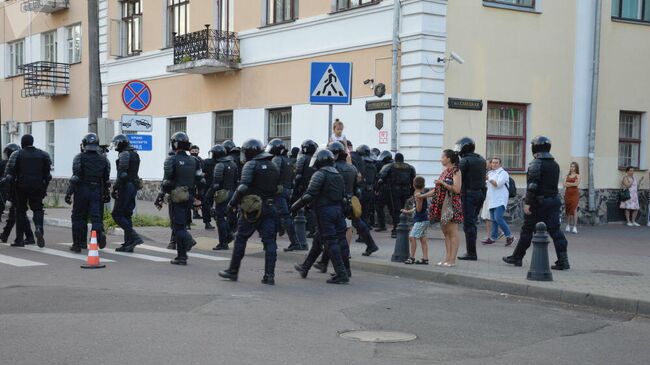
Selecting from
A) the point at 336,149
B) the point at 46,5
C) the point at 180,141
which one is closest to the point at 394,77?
the point at 180,141

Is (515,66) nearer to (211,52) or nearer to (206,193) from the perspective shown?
(206,193)

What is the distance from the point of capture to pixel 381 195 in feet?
55.9

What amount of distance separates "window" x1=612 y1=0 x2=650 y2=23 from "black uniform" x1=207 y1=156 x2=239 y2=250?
12901 millimetres

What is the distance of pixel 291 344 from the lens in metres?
6.96

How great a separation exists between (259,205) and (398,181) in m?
6.12

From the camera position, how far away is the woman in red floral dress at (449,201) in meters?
11.6

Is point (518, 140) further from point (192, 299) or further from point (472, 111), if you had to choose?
point (192, 299)

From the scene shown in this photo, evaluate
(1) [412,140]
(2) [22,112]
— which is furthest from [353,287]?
(2) [22,112]

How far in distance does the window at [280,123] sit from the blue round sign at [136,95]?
20.2ft

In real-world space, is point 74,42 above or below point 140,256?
above

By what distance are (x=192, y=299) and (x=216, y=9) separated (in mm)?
18390

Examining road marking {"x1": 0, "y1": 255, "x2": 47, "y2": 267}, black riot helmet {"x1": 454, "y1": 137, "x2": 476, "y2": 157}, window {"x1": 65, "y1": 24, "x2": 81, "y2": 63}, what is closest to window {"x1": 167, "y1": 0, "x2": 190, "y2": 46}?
window {"x1": 65, "y1": 24, "x2": 81, "y2": 63}

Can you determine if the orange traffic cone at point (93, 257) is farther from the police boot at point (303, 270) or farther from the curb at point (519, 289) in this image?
the curb at point (519, 289)

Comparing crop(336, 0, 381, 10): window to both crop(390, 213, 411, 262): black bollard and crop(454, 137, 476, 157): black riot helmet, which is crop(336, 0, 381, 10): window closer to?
crop(454, 137, 476, 157): black riot helmet
